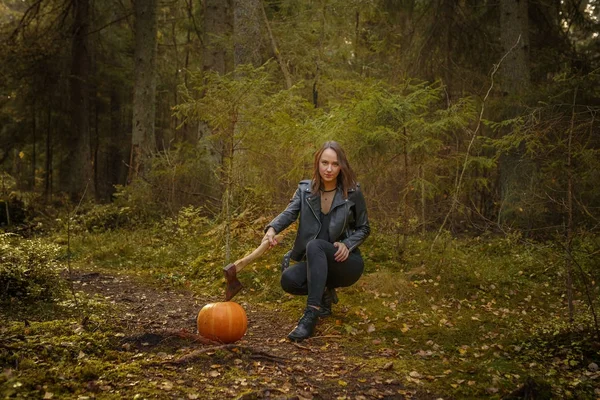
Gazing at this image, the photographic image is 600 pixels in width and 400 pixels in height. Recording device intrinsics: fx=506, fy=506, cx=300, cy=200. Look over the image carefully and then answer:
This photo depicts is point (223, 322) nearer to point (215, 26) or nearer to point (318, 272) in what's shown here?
point (318, 272)

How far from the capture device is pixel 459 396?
3.32 meters

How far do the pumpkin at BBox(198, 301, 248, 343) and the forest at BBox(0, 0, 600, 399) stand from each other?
113 mm

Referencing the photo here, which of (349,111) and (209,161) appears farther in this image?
(209,161)

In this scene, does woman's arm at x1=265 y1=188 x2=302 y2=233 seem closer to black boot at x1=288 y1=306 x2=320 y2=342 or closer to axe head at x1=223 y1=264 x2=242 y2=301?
axe head at x1=223 y1=264 x2=242 y2=301

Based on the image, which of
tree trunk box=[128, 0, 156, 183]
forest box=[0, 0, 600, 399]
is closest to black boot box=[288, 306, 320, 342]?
forest box=[0, 0, 600, 399]

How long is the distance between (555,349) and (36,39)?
1396 centimetres

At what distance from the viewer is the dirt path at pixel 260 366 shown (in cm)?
319

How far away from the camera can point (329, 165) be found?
452 cm

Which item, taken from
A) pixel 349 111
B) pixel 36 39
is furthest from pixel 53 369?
pixel 36 39

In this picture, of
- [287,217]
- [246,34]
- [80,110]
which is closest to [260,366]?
[287,217]

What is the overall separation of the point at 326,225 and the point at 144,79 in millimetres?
10268

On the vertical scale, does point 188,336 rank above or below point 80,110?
below

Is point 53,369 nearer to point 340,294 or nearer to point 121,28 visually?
point 340,294

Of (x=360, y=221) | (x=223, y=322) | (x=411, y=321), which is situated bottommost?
(x=411, y=321)
